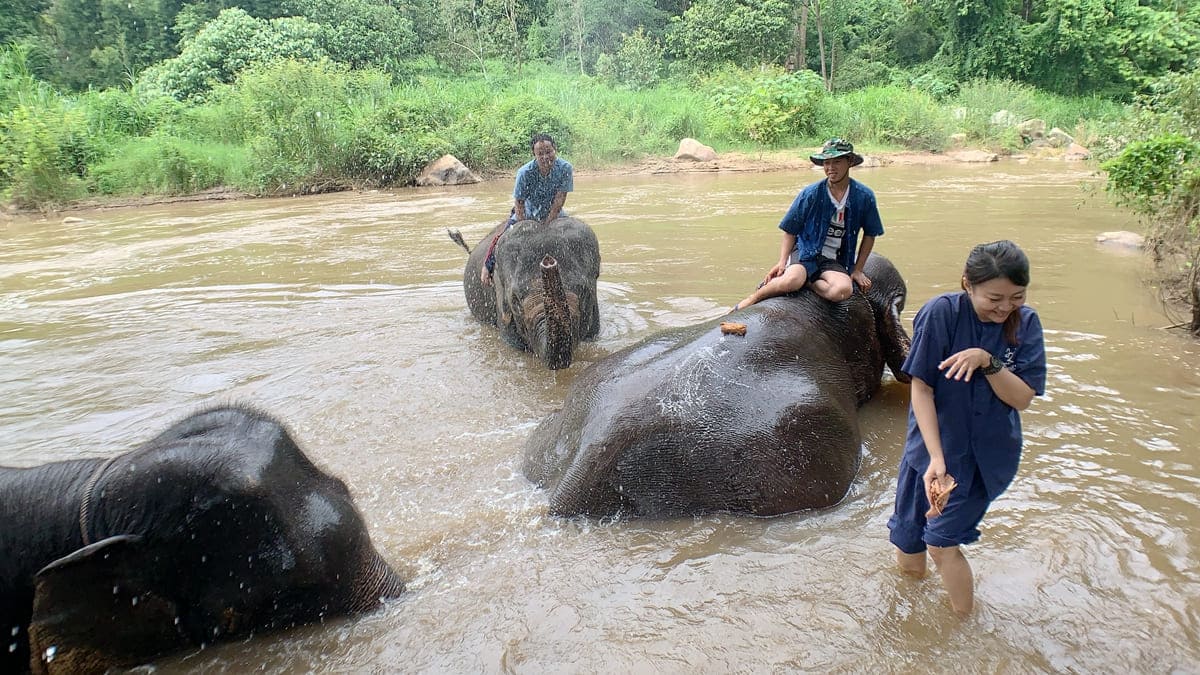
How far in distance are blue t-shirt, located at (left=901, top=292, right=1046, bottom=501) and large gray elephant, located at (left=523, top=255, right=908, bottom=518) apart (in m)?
0.81

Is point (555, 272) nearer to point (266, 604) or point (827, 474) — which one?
point (827, 474)

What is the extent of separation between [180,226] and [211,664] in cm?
1310

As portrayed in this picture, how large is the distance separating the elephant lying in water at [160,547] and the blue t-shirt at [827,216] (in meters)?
2.98

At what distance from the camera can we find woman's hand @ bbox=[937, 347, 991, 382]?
220 centimetres

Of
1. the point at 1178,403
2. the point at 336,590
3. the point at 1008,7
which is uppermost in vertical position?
the point at 1008,7

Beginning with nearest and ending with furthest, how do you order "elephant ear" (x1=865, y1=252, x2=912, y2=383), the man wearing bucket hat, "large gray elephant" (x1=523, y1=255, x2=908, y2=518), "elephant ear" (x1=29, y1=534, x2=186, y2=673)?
"elephant ear" (x1=29, y1=534, x2=186, y2=673) < "large gray elephant" (x1=523, y1=255, x2=908, y2=518) < the man wearing bucket hat < "elephant ear" (x1=865, y1=252, x2=912, y2=383)

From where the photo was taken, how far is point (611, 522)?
3096 millimetres

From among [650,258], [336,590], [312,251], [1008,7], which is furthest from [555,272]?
[1008,7]

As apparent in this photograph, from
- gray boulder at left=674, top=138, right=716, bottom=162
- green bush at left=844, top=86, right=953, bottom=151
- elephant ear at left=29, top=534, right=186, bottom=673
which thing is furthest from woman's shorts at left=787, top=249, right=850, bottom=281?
green bush at left=844, top=86, right=953, bottom=151

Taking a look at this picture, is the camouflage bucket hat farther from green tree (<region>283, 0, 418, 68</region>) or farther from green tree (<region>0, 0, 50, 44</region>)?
green tree (<region>0, 0, 50, 44</region>)

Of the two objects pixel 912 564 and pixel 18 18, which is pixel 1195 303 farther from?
pixel 18 18

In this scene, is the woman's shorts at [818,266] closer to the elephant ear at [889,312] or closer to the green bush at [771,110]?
the elephant ear at [889,312]

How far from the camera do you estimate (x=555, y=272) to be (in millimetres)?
4828

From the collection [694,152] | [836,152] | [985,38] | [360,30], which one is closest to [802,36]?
[985,38]
